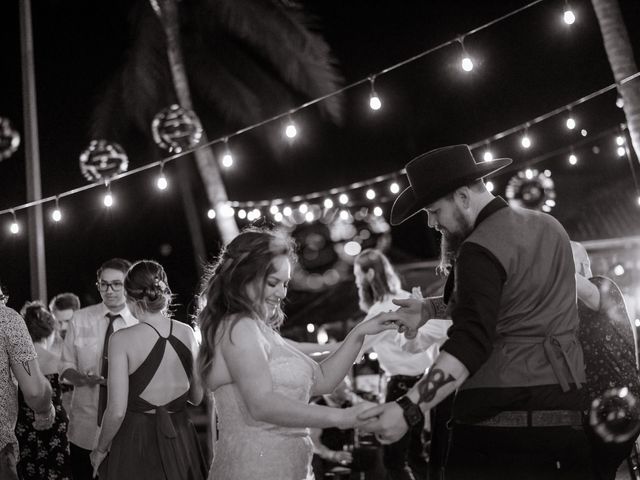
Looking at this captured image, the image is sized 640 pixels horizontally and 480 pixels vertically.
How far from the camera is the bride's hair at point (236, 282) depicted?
3.76 m

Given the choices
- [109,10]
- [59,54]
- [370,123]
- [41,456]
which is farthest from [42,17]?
[41,456]

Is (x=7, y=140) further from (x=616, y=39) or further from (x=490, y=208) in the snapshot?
(x=490, y=208)

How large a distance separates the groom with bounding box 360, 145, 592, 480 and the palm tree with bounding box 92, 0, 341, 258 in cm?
1345

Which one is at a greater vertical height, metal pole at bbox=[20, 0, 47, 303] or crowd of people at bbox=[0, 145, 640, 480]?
metal pole at bbox=[20, 0, 47, 303]

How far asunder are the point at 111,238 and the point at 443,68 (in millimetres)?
13891

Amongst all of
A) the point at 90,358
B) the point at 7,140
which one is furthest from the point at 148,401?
the point at 7,140

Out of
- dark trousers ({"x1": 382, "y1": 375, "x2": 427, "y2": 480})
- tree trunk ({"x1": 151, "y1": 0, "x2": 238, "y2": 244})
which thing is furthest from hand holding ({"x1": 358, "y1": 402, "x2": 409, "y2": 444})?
tree trunk ({"x1": 151, "y1": 0, "x2": 238, "y2": 244})

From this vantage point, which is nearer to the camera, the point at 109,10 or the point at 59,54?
the point at 109,10

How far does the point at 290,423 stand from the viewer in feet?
11.5

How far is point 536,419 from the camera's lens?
11.6ft

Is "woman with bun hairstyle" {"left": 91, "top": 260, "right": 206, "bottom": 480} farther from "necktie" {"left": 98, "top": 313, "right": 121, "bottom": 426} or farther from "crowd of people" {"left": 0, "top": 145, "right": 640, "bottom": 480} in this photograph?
"necktie" {"left": 98, "top": 313, "right": 121, "bottom": 426}

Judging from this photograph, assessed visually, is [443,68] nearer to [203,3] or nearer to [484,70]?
[484,70]

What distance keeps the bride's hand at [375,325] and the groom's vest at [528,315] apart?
2.43 feet

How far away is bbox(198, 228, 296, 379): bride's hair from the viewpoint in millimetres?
3756
